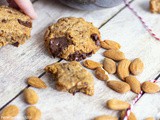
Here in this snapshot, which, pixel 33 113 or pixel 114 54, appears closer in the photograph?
pixel 33 113

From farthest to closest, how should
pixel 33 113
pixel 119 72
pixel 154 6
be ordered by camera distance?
pixel 154 6, pixel 119 72, pixel 33 113

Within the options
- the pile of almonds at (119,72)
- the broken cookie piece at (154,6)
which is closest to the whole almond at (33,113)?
the pile of almonds at (119,72)

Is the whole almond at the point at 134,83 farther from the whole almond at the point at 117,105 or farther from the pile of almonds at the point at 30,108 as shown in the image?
the pile of almonds at the point at 30,108

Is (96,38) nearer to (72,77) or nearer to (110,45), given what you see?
→ (110,45)

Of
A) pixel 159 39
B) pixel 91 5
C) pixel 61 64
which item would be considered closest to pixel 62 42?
pixel 61 64

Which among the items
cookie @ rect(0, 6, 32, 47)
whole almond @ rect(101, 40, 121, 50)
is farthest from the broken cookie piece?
cookie @ rect(0, 6, 32, 47)

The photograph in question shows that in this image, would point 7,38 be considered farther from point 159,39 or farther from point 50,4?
point 159,39

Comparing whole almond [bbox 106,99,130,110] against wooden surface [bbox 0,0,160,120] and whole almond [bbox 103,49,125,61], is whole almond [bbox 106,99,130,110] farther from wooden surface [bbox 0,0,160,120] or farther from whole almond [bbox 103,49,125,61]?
whole almond [bbox 103,49,125,61]

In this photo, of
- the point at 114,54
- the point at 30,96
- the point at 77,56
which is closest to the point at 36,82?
the point at 30,96
